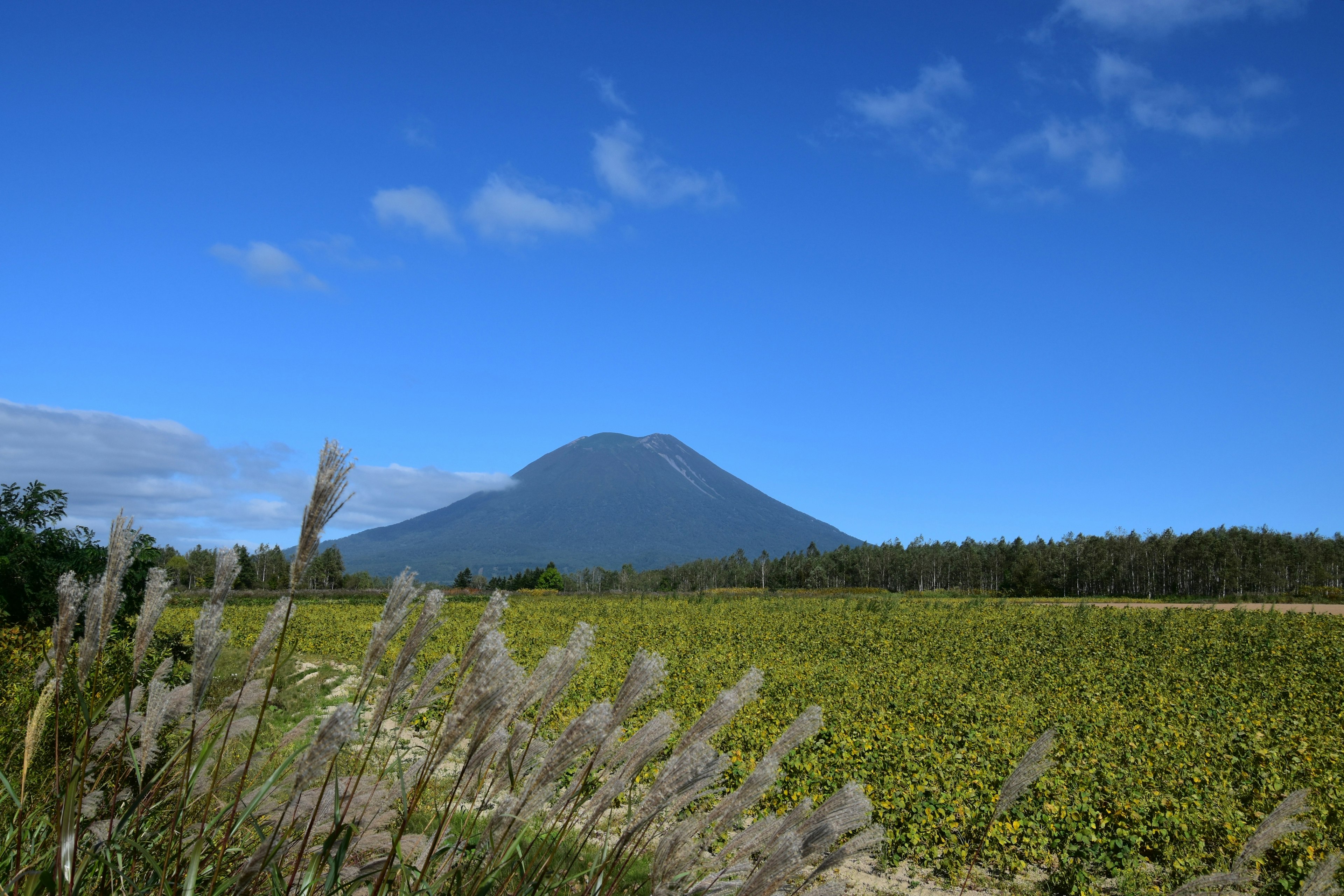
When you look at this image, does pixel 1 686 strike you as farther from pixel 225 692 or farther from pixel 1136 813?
A: pixel 1136 813

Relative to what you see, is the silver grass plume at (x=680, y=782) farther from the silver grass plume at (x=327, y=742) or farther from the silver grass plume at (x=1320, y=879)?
the silver grass plume at (x=1320, y=879)

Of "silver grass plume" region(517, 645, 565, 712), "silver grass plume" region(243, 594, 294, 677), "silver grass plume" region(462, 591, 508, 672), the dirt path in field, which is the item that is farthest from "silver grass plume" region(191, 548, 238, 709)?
the dirt path in field

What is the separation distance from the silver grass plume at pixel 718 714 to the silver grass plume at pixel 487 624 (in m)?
0.51

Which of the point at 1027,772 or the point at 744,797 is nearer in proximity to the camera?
the point at 744,797

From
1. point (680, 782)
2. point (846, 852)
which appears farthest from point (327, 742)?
point (846, 852)

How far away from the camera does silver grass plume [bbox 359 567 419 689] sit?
1643 millimetres

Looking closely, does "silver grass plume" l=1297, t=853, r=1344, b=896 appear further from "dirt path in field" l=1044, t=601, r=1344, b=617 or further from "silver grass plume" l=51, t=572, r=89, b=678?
"dirt path in field" l=1044, t=601, r=1344, b=617

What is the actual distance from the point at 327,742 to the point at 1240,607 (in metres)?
32.8

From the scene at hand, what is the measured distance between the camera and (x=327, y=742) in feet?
4.17

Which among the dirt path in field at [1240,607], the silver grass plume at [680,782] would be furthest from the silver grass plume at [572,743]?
the dirt path in field at [1240,607]

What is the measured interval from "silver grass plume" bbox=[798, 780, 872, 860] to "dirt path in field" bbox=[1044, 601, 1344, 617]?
2650cm

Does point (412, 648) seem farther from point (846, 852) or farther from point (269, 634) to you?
point (846, 852)

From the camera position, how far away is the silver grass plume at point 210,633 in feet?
5.57

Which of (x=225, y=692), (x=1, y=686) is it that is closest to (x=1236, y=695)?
(x=225, y=692)
